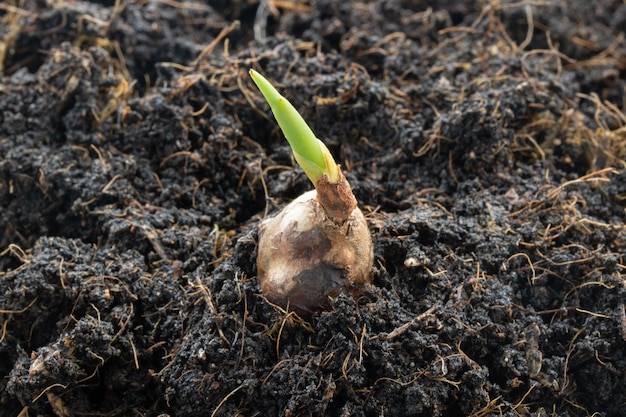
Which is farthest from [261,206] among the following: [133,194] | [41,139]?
[41,139]

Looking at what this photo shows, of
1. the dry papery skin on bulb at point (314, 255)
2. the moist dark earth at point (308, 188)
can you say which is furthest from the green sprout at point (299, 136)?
the moist dark earth at point (308, 188)

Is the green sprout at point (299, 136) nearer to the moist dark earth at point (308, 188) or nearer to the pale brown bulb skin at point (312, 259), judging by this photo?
the pale brown bulb skin at point (312, 259)

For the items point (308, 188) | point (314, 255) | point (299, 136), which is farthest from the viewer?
point (308, 188)

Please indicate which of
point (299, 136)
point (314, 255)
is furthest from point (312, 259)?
point (299, 136)

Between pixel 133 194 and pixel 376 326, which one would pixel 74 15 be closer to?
pixel 133 194

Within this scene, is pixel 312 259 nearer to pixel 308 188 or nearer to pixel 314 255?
pixel 314 255
